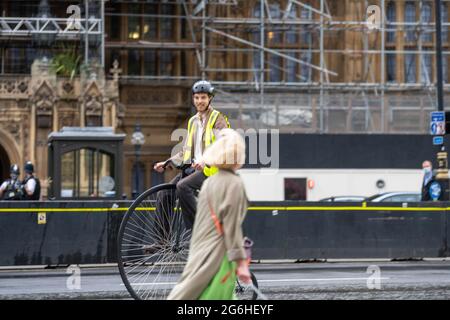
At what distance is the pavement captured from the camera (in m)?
12.7

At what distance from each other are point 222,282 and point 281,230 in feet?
43.1

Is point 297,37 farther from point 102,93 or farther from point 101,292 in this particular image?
point 101,292

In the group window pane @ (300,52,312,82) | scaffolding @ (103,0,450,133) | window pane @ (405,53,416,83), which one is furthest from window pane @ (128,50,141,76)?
window pane @ (405,53,416,83)

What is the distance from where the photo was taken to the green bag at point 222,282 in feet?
25.6

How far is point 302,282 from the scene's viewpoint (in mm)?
14742

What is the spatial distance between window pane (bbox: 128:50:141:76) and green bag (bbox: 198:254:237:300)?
39.3 m

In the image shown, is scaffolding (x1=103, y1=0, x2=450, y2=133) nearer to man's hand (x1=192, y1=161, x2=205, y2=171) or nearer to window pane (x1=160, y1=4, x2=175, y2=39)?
window pane (x1=160, y1=4, x2=175, y2=39)

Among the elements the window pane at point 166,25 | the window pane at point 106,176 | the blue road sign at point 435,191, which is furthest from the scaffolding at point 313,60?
the blue road sign at point 435,191

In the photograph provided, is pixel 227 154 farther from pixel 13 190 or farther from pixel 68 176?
pixel 68 176

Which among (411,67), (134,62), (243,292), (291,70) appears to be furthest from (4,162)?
(243,292)

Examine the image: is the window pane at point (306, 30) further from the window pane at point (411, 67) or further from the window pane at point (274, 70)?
the window pane at point (411, 67)

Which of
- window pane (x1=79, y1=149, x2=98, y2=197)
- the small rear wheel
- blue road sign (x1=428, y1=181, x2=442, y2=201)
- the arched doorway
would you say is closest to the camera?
the small rear wheel

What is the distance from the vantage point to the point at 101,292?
1316 cm

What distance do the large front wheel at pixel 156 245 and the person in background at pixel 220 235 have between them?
2653 mm
